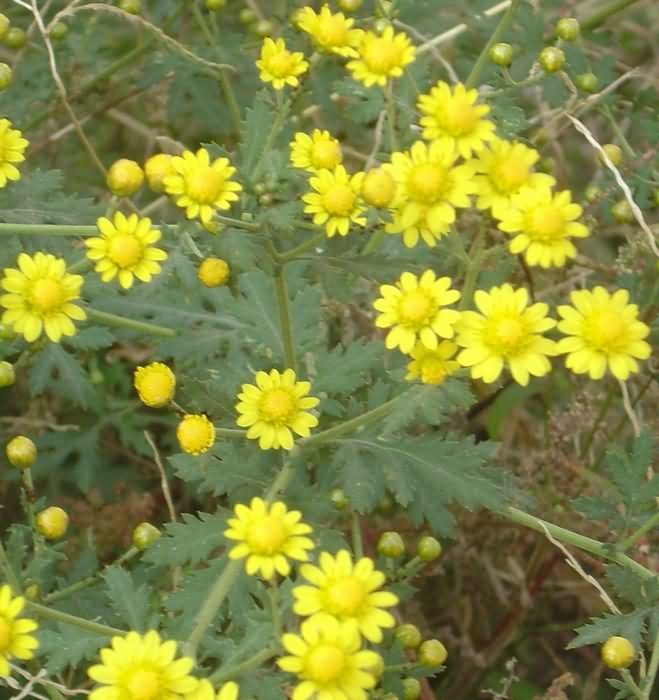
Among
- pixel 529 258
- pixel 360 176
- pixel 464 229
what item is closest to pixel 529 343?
pixel 529 258

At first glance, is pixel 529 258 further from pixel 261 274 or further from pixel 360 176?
pixel 261 274

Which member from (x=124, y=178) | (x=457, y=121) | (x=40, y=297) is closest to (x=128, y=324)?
(x=40, y=297)

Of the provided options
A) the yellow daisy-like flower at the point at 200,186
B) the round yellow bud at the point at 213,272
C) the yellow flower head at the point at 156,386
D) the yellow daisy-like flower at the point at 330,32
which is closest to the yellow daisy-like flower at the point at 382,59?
the yellow daisy-like flower at the point at 330,32

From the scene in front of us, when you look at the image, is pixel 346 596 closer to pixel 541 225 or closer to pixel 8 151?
pixel 541 225

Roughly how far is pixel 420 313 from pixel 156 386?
52cm

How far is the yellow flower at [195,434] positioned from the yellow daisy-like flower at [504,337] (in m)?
0.49

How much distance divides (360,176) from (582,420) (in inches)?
50.8

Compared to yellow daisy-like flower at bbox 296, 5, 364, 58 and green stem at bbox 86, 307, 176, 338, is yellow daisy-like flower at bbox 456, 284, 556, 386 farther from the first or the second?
green stem at bbox 86, 307, 176, 338

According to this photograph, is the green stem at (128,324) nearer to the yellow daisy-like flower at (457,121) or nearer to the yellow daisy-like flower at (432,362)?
the yellow daisy-like flower at (432,362)

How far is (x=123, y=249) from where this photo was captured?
2.05 meters

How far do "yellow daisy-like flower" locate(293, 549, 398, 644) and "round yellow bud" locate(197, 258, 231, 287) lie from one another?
0.65 metres

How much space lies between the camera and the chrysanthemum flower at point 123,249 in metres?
2.06

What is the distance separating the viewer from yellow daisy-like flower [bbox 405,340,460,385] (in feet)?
6.73

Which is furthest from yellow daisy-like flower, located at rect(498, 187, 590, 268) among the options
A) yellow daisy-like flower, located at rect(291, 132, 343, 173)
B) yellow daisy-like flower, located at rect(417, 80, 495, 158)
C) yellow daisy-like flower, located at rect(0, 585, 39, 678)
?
yellow daisy-like flower, located at rect(0, 585, 39, 678)
